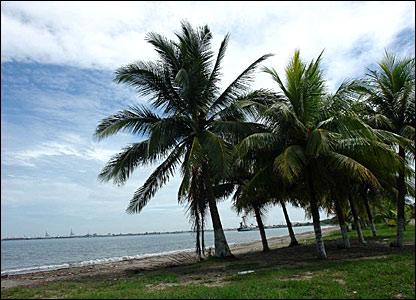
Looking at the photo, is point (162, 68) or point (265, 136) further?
point (162, 68)

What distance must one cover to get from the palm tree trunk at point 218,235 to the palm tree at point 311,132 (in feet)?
14.2

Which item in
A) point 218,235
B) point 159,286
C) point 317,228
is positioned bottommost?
point 159,286

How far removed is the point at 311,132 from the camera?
15.0m

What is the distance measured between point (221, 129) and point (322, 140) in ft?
16.4

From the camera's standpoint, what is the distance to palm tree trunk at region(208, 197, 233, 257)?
1830 centimetres

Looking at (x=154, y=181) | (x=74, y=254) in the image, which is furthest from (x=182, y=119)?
(x=74, y=254)

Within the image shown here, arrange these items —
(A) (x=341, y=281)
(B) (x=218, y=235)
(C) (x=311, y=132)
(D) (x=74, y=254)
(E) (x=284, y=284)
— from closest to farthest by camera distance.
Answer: (E) (x=284, y=284)
(A) (x=341, y=281)
(C) (x=311, y=132)
(B) (x=218, y=235)
(D) (x=74, y=254)

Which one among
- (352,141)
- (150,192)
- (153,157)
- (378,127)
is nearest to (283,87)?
(352,141)

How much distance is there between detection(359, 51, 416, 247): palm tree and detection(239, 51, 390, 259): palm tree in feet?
7.02

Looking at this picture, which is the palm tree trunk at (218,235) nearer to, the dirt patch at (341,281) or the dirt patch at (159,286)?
the dirt patch at (159,286)

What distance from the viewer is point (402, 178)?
17359mm

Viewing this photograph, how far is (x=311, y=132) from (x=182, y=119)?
557 centimetres

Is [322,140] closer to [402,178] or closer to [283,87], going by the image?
[283,87]

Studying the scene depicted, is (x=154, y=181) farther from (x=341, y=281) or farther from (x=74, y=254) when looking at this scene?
(x=74, y=254)
